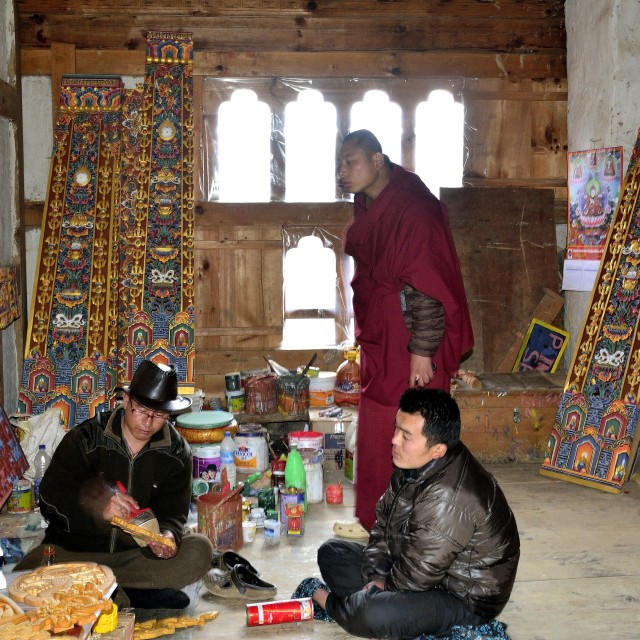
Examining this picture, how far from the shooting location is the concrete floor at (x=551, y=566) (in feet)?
11.2

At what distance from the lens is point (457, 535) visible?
2.99m

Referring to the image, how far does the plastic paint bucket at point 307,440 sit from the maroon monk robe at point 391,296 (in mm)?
949

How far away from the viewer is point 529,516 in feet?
15.5

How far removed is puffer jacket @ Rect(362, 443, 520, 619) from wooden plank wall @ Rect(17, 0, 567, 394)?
329cm

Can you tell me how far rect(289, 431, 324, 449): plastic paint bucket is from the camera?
16.5 feet

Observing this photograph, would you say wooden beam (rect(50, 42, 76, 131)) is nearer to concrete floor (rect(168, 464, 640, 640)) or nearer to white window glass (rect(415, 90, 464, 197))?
white window glass (rect(415, 90, 464, 197))

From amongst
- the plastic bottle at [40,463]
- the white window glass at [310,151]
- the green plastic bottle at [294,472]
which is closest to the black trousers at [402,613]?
the green plastic bottle at [294,472]

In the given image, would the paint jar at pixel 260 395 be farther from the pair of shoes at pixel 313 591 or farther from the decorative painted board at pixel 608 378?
the pair of shoes at pixel 313 591

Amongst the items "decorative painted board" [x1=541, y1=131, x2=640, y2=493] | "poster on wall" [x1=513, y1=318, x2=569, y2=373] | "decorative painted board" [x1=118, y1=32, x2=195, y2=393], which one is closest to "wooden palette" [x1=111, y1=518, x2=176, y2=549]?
"decorative painted board" [x1=118, y1=32, x2=195, y2=393]

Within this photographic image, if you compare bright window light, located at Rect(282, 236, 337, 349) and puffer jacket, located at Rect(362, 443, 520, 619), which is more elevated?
bright window light, located at Rect(282, 236, 337, 349)

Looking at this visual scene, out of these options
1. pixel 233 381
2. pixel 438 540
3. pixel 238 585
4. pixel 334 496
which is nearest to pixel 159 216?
pixel 233 381

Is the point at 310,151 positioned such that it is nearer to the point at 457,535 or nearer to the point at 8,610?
the point at 457,535

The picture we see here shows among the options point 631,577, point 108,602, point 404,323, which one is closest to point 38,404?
point 404,323

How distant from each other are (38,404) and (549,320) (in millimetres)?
3553
